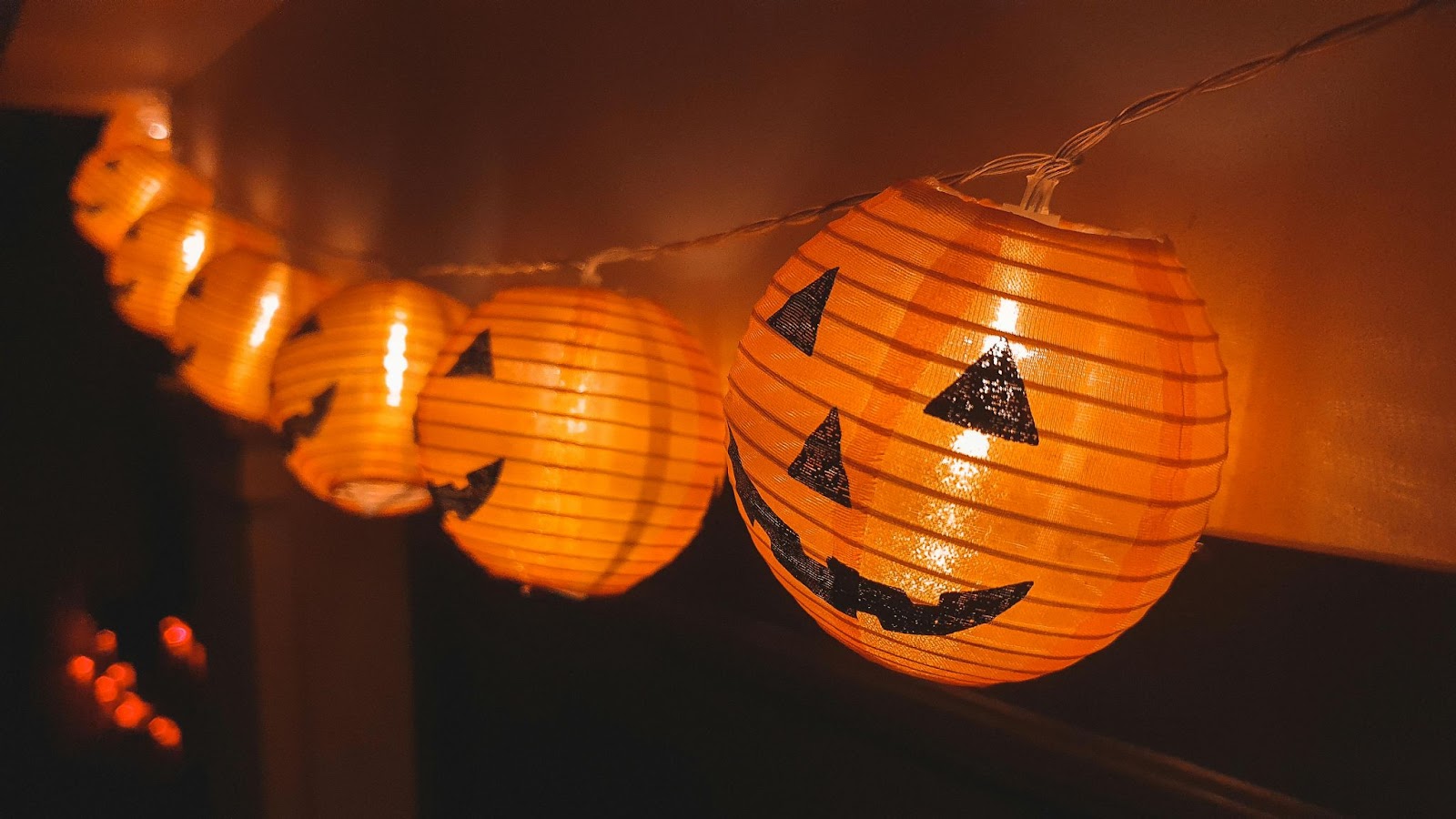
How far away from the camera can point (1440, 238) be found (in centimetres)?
93

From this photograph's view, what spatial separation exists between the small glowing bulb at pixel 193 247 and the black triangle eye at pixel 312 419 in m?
1.54

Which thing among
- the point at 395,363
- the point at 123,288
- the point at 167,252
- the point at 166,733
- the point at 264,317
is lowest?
the point at 166,733

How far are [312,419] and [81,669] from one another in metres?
5.60

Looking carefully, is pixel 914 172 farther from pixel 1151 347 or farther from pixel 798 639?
pixel 798 639

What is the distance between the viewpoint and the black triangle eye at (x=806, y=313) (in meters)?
0.80

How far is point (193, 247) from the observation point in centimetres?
277

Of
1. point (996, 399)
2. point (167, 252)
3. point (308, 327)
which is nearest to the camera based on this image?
point (996, 399)

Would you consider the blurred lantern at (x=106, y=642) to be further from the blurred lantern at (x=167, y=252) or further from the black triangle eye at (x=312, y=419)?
the black triangle eye at (x=312, y=419)

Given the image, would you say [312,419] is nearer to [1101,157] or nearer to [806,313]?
[806,313]

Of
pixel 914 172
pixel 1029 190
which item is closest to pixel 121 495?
pixel 914 172

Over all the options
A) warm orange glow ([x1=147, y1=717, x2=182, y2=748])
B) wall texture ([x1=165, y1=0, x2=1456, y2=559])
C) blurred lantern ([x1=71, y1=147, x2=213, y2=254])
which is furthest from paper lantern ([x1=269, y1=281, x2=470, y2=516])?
warm orange glow ([x1=147, y1=717, x2=182, y2=748])

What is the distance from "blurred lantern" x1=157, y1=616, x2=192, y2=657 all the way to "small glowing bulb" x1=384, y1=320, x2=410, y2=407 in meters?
4.95

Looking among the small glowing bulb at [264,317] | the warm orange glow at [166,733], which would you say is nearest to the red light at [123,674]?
the warm orange glow at [166,733]

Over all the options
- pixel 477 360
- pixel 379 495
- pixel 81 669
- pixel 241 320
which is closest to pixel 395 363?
pixel 379 495
